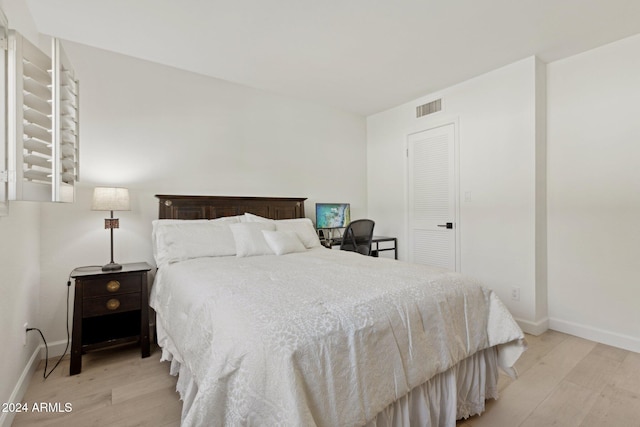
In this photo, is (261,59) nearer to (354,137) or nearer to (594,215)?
(354,137)

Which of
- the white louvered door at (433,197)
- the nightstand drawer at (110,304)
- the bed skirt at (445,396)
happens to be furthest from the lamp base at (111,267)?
the white louvered door at (433,197)

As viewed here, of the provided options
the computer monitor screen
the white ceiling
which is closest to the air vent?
the white ceiling

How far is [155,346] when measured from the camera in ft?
8.70

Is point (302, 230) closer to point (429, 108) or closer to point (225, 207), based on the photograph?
point (225, 207)

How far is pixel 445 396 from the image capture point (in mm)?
1566

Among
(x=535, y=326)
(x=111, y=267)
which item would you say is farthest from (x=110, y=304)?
(x=535, y=326)

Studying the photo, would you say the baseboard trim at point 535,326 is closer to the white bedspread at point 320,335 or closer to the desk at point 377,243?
the white bedspread at point 320,335

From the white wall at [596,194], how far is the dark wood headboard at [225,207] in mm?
2700

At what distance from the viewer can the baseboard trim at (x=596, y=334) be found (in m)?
2.52

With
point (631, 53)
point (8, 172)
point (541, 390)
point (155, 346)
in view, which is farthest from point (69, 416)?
point (631, 53)

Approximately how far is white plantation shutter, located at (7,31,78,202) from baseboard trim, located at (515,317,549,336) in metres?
3.67

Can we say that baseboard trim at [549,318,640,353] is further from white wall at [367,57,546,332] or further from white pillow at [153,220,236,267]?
white pillow at [153,220,236,267]

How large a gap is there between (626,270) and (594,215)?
50 cm

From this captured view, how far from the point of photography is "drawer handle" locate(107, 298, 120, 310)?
2326 millimetres
